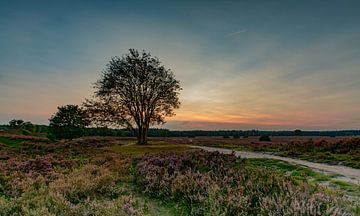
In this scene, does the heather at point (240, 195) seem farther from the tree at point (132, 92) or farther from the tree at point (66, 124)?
the tree at point (66, 124)

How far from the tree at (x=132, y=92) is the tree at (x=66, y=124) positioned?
44.1 ft

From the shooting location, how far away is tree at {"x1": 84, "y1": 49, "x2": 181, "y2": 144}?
46594mm

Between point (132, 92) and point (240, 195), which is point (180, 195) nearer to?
point (240, 195)

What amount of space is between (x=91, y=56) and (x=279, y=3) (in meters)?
15.6

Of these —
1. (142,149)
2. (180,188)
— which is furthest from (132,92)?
(180,188)

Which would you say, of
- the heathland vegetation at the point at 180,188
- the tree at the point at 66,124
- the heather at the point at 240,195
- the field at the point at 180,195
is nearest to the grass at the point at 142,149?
the heathland vegetation at the point at 180,188

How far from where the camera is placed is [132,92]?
154 feet

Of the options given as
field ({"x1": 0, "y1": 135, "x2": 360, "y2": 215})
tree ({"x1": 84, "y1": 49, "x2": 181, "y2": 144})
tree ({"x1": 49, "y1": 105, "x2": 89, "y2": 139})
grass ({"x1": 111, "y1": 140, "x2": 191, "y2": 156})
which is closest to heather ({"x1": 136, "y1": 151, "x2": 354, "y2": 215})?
field ({"x1": 0, "y1": 135, "x2": 360, "y2": 215})

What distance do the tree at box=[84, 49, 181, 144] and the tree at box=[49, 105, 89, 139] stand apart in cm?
1344

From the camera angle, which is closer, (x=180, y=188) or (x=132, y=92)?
(x=180, y=188)

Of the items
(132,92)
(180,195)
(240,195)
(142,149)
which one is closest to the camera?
(240,195)

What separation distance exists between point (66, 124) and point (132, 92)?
19.9 metres

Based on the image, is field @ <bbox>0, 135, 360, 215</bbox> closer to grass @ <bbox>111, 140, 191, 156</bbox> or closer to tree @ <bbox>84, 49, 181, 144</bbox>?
grass @ <bbox>111, 140, 191, 156</bbox>

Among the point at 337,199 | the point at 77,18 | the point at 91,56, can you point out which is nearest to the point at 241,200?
the point at 337,199
